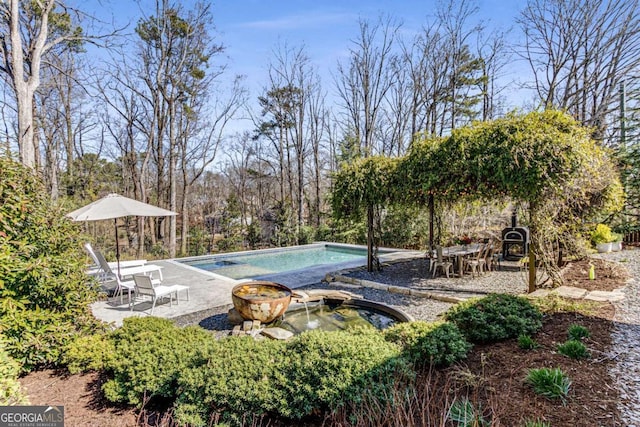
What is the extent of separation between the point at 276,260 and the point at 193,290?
615cm

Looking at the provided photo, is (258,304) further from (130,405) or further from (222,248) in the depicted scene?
(222,248)

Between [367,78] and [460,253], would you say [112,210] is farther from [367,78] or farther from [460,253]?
[367,78]

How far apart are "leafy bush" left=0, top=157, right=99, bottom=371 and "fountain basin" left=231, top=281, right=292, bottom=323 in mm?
2025

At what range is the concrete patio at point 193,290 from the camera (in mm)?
6121

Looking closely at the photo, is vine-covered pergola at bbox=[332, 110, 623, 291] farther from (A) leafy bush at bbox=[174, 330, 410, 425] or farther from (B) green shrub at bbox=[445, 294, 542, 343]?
(A) leafy bush at bbox=[174, 330, 410, 425]

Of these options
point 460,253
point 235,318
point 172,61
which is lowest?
point 235,318

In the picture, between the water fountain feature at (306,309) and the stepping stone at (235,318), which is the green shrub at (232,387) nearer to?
the water fountain feature at (306,309)

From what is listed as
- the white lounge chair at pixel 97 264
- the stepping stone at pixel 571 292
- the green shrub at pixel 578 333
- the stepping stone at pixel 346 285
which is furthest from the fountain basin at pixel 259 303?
the stepping stone at pixel 571 292

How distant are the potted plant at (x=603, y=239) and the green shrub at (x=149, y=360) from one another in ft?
41.3

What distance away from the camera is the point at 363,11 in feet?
58.1

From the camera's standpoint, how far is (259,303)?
17.1 ft

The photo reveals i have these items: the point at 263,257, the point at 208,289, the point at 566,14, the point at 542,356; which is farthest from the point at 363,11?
the point at 542,356

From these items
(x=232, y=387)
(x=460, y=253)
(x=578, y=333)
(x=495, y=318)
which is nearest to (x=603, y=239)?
(x=460, y=253)

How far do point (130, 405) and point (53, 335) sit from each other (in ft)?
4.68
